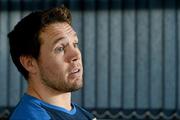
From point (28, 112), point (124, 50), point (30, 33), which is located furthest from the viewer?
point (124, 50)

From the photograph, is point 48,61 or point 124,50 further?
point 124,50

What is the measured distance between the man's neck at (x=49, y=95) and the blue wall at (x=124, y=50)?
210 cm

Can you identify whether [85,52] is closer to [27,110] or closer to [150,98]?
[150,98]

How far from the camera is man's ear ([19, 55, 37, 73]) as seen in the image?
1.24 meters

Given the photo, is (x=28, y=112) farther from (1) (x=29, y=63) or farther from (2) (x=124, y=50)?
(2) (x=124, y=50)

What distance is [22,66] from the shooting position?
125 centimetres

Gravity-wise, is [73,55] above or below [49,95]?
above

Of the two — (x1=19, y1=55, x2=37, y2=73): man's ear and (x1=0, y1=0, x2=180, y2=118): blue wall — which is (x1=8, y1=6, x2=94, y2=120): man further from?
(x1=0, y1=0, x2=180, y2=118): blue wall

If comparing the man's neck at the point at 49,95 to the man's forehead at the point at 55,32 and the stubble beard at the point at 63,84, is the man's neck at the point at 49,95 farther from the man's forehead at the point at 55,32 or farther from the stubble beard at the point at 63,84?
the man's forehead at the point at 55,32

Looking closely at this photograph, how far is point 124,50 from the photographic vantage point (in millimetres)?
3320

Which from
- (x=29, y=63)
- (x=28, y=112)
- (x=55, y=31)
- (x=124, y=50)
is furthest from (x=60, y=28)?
(x=124, y=50)

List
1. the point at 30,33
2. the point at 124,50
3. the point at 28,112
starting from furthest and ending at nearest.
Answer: the point at 124,50
the point at 30,33
the point at 28,112

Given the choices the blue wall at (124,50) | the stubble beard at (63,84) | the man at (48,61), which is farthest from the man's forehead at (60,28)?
the blue wall at (124,50)

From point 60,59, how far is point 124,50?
2.15 m
